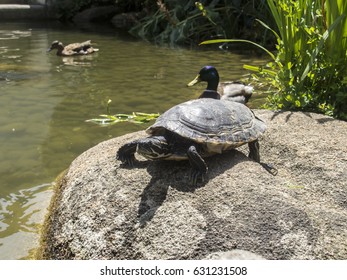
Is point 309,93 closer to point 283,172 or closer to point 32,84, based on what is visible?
point 283,172

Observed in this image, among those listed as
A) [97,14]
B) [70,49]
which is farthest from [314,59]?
[97,14]

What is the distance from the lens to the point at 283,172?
3.53 meters

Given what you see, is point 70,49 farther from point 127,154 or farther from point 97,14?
point 97,14

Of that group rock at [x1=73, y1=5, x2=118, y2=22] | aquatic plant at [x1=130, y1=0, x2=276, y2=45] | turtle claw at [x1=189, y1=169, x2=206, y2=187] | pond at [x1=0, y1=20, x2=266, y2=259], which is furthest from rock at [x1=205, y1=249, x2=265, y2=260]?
rock at [x1=73, y1=5, x2=118, y2=22]

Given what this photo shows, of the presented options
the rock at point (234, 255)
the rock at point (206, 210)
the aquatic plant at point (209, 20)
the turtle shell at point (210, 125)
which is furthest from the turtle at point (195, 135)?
the aquatic plant at point (209, 20)

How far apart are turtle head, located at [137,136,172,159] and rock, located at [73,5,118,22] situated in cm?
1899

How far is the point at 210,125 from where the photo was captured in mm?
3037

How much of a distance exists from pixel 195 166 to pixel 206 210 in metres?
0.33

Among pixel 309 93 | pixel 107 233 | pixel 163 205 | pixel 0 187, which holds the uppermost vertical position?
pixel 309 93

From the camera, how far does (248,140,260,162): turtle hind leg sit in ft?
11.3

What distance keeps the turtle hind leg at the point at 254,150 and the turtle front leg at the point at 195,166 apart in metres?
0.67

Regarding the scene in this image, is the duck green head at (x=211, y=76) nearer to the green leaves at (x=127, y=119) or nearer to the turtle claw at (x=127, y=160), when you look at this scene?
the green leaves at (x=127, y=119)
